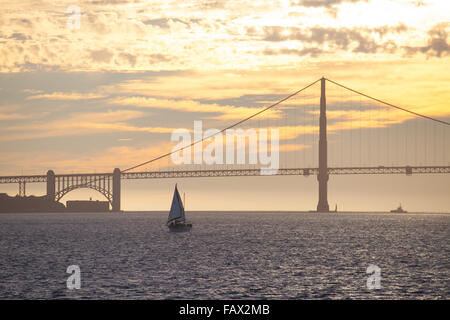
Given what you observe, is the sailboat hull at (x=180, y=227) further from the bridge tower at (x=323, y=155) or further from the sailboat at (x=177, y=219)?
the bridge tower at (x=323, y=155)

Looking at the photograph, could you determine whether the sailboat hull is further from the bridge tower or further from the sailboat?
the bridge tower

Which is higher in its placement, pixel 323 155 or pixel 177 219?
pixel 323 155

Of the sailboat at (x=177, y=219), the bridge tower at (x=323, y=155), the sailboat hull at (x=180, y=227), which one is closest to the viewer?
the sailboat at (x=177, y=219)

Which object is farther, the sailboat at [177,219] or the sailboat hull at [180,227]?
the sailboat hull at [180,227]

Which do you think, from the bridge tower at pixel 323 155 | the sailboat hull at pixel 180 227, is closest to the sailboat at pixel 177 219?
the sailboat hull at pixel 180 227

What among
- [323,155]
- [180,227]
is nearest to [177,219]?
[180,227]

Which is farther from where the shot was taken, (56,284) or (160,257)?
(160,257)

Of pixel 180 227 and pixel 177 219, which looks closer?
Result: pixel 180 227

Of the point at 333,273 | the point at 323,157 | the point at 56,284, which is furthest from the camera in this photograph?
the point at 323,157

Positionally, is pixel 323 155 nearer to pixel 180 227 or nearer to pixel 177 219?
pixel 177 219
